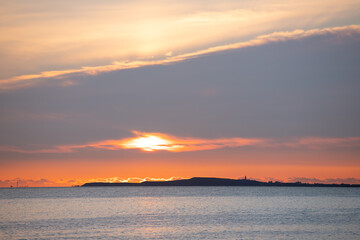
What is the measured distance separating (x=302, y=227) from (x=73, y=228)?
37.2 metres

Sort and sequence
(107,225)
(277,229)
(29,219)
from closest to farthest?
(277,229) → (107,225) → (29,219)

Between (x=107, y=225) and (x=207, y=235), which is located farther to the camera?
(x=107, y=225)

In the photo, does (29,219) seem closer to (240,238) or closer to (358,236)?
(240,238)

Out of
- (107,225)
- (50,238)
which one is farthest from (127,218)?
(50,238)

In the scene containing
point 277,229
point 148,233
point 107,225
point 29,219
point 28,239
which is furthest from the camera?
point 29,219

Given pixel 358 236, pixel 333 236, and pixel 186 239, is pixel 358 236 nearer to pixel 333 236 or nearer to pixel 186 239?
pixel 333 236

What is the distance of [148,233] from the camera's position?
7250 cm

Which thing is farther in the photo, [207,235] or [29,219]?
[29,219]

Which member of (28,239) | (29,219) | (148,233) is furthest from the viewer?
(29,219)

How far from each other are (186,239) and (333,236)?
20818 millimetres

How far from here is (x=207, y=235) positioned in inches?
2749

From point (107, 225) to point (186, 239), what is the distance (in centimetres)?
2128

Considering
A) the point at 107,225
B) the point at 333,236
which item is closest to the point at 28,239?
the point at 107,225

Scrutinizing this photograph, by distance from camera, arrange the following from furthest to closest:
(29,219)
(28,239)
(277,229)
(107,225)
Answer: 1. (29,219)
2. (107,225)
3. (277,229)
4. (28,239)
